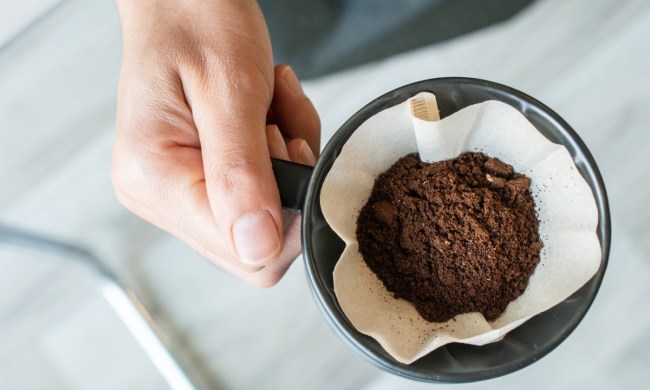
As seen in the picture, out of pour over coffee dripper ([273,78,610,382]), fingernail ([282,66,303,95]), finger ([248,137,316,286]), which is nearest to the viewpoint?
pour over coffee dripper ([273,78,610,382])

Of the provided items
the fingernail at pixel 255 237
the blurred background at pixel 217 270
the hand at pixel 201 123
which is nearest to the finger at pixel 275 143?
the hand at pixel 201 123

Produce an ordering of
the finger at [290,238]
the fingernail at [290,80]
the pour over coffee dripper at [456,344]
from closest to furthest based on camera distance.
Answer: the pour over coffee dripper at [456,344] < the finger at [290,238] < the fingernail at [290,80]

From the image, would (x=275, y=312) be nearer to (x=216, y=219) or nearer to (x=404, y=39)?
(x=216, y=219)

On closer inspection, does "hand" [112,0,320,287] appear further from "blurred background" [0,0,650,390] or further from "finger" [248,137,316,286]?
"blurred background" [0,0,650,390]

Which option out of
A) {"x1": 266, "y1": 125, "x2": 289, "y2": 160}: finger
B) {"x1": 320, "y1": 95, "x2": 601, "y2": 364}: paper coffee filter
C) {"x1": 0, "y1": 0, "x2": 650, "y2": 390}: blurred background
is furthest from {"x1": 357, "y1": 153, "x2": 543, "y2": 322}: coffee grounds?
{"x1": 0, "y1": 0, "x2": 650, "y2": 390}: blurred background

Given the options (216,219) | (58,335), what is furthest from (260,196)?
(58,335)

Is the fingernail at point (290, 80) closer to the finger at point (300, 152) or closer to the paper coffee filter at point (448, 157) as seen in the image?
the finger at point (300, 152)
